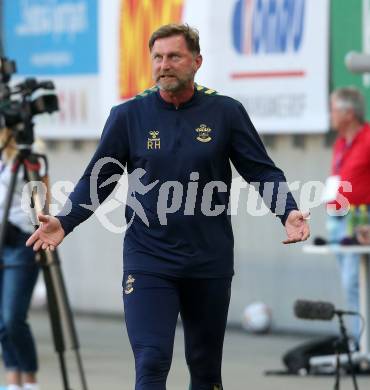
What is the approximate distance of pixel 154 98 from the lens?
663 cm

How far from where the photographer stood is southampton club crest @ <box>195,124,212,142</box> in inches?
257

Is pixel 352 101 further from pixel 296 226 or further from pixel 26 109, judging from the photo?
pixel 296 226

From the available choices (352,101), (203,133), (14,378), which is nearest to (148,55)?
(352,101)

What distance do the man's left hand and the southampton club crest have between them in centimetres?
50

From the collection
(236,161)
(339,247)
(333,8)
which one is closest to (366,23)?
(333,8)

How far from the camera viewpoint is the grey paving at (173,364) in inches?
394

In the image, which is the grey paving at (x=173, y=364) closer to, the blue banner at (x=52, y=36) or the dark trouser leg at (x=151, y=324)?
the blue banner at (x=52, y=36)

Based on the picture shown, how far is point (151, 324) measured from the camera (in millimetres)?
6410

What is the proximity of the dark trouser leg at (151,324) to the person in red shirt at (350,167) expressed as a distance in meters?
4.16

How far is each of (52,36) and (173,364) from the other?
515 centimetres

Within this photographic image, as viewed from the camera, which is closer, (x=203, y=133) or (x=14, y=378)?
(x=203, y=133)

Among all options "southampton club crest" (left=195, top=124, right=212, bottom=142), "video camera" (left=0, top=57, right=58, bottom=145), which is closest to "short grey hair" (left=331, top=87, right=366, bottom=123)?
"video camera" (left=0, top=57, right=58, bottom=145)

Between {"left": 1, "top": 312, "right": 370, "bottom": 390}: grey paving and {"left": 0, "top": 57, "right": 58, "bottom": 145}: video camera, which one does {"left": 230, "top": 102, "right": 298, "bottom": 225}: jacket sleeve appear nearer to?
{"left": 0, "top": 57, "right": 58, "bottom": 145}: video camera

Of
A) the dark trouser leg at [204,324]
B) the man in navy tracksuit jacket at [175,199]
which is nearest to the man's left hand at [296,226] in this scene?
the man in navy tracksuit jacket at [175,199]
